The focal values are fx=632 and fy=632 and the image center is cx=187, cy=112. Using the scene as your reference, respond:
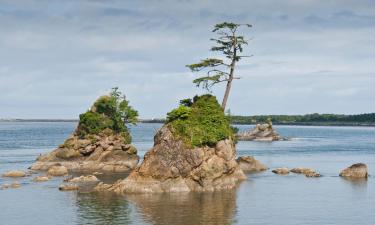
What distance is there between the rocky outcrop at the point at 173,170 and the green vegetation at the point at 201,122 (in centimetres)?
105

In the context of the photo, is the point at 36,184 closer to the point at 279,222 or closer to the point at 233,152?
the point at 233,152

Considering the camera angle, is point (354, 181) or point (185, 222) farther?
point (354, 181)

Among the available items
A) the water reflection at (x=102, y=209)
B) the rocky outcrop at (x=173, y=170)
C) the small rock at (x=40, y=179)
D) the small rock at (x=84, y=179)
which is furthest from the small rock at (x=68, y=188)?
the small rock at (x=40, y=179)

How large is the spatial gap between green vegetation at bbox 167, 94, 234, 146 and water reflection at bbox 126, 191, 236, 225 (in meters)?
7.25

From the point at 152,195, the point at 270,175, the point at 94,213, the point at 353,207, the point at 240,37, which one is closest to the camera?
the point at 94,213

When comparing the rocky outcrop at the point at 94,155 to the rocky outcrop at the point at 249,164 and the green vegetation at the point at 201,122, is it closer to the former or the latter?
the rocky outcrop at the point at 249,164

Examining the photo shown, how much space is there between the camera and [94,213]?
2562 inches

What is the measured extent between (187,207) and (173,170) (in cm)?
1060

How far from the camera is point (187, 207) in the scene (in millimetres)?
68125

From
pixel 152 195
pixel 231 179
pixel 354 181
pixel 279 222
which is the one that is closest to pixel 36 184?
pixel 152 195

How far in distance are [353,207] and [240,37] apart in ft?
100

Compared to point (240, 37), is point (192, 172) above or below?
below

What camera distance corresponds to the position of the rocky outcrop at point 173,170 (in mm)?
78375

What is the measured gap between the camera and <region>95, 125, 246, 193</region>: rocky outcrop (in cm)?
7838
